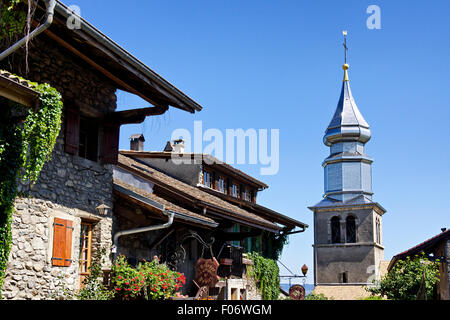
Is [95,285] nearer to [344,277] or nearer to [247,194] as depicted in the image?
[247,194]

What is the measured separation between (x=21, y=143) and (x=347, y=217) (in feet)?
137

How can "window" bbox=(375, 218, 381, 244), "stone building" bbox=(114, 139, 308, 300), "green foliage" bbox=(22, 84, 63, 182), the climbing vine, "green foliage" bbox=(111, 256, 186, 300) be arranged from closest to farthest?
1. the climbing vine
2. "green foliage" bbox=(22, 84, 63, 182)
3. "green foliage" bbox=(111, 256, 186, 300)
4. "stone building" bbox=(114, 139, 308, 300)
5. "window" bbox=(375, 218, 381, 244)

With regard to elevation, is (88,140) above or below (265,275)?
above

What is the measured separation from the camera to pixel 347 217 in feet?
160

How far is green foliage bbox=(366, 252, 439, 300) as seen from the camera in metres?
26.8

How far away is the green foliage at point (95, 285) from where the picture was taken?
37.0 feet

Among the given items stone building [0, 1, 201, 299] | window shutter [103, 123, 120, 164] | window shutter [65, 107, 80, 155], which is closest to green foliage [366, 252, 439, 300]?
window shutter [103, 123, 120, 164]

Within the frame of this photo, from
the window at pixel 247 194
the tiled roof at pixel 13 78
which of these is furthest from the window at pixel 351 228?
the tiled roof at pixel 13 78


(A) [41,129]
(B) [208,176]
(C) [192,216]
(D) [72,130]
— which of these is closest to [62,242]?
(D) [72,130]

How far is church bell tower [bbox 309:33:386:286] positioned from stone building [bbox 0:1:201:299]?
121 ft

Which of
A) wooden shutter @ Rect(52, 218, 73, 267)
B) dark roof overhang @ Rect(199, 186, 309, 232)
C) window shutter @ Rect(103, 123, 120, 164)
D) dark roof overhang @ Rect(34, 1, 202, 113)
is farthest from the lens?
dark roof overhang @ Rect(199, 186, 309, 232)

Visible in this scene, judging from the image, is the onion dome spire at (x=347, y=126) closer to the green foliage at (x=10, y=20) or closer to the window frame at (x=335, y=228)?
the window frame at (x=335, y=228)

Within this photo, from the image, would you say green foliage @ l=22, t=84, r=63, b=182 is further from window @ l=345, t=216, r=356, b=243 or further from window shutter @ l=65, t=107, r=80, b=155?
window @ l=345, t=216, r=356, b=243
